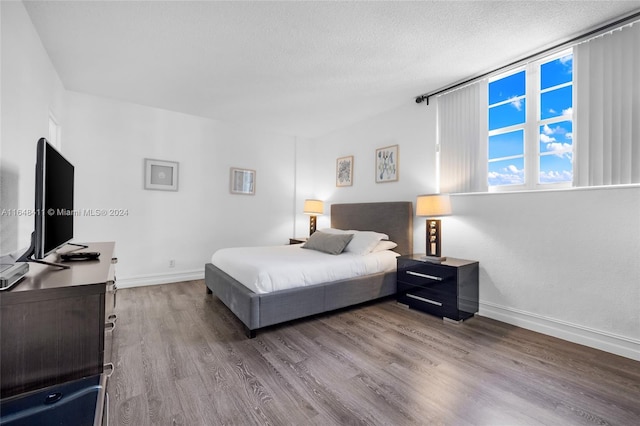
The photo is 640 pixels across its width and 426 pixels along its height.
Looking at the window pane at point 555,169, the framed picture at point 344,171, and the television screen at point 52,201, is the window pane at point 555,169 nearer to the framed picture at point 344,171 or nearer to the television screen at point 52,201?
the framed picture at point 344,171

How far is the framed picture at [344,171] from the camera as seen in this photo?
15.1 ft

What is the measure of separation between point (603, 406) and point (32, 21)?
4566 millimetres

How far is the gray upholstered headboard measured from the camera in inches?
139

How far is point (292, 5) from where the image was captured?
1.95 meters

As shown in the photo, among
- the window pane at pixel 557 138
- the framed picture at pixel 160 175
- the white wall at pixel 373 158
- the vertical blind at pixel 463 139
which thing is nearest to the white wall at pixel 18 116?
the framed picture at pixel 160 175

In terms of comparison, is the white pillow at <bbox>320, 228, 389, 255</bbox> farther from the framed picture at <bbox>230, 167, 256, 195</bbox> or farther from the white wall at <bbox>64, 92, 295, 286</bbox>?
the framed picture at <bbox>230, 167, 256, 195</bbox>

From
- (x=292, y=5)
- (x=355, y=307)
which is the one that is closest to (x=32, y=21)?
(x=292, y=5)

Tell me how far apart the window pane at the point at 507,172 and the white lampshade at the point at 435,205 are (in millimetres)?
493

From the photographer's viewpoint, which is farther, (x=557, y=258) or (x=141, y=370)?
(x=557, y=258)

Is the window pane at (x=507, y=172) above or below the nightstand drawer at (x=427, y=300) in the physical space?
above

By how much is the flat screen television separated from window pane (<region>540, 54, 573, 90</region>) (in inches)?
146

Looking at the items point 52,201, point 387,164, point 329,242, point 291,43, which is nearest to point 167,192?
point 329,242

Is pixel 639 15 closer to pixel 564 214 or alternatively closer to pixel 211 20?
pixel 564 214

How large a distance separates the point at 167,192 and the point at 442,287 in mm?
3796
